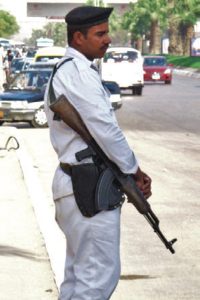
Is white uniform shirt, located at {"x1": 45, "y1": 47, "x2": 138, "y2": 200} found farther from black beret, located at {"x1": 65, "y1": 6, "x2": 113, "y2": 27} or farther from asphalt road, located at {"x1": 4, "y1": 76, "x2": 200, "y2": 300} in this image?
asphalt road, located at {"x1": 4, "y1": 76, "x2": 200, "y2": 300}

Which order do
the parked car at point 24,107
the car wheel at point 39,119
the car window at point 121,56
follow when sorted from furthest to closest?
the car window at point 121,56
the car wheel at point 39,119
the parked car at point 24,107

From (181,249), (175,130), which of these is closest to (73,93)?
(181,249)

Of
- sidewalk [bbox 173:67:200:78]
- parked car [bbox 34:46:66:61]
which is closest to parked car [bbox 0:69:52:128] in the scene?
parked car [bbox 34:46:66:61]

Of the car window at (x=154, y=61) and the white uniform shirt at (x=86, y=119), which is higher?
the white uniform shirt at (x=86, y=119)

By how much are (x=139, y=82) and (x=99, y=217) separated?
4107 centimetres

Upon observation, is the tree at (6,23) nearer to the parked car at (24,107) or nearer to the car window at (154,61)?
the car window at (154,61)

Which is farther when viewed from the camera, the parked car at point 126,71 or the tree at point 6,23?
the tree at point 6,23

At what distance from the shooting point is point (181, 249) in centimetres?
1029

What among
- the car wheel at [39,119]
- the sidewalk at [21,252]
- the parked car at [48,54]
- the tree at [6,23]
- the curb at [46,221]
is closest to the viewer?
the sidewalk at [21,252]

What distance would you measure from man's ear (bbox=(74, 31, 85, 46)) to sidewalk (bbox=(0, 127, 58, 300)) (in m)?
2.77

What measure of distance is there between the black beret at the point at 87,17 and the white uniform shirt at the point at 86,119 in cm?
15

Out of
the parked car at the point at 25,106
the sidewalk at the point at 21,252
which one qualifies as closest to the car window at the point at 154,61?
the parked car at the point at 25,106

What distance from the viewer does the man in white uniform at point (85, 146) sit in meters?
5.72

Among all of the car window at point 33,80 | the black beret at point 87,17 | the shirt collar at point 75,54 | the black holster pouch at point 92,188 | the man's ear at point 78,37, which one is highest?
the black beret at point 87,17
